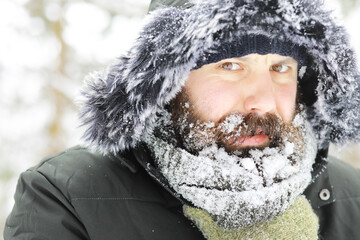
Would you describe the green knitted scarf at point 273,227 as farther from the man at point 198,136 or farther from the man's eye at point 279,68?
the man's eye at point 279,68

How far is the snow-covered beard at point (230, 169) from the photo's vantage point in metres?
1.52

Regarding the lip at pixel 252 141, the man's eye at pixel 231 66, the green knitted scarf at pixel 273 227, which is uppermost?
the man's eye at pixel 231 66

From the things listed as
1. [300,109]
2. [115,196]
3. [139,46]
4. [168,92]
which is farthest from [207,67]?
[115,196]

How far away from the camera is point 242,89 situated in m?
1.67

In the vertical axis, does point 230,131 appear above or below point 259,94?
below

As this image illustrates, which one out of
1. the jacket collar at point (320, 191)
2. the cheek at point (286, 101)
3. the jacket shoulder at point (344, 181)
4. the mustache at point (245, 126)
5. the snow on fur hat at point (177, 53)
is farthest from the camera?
the jacket shoulder at point (344, 181)

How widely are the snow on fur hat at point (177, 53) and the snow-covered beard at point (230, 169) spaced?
0.17 metres

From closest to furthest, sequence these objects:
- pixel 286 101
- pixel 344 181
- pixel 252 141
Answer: pixel 252 141 → pixel 286 101 → pixel 344 181

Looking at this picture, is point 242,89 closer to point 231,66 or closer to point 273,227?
point 231,66

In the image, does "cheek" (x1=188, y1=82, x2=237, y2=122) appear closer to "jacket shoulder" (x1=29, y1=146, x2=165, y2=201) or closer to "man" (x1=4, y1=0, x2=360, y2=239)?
"man" (x1=4, y1=0, x2=360, y2=239)

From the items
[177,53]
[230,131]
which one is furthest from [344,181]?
[177,53]

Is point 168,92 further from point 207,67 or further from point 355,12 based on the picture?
point 355,12

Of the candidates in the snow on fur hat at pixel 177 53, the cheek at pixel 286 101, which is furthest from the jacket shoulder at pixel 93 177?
the cheek at pixel 286 101

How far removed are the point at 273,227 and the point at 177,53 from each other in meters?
0.86
